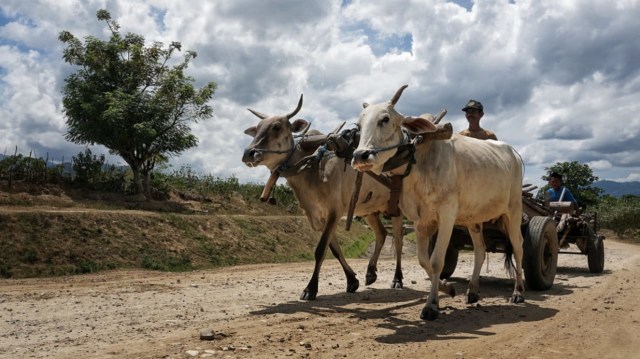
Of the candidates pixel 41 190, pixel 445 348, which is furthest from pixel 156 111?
pixel 445 348

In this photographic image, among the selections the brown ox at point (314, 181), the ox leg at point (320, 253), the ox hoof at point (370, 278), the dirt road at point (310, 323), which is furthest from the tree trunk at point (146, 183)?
the ox leg at point (320, 253)

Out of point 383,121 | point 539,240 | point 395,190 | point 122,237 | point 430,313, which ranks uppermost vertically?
point 383,121

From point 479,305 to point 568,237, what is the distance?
562 cm

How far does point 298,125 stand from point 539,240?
4.35 m

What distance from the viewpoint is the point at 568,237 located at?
11641 mm

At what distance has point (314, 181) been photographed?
808 cm

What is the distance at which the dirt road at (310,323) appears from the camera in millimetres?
4691

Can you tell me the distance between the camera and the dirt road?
4691 mm

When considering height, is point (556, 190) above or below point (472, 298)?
above

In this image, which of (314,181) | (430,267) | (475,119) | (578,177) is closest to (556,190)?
(475,119)

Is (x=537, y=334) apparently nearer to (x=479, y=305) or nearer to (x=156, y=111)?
(x=479, y=305)

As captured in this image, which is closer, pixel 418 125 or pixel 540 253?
pixel 418 125

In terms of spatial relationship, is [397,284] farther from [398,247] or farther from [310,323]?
[310,323]

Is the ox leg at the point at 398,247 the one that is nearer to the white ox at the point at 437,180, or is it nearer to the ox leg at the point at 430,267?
the white ox at the point at 437,180
